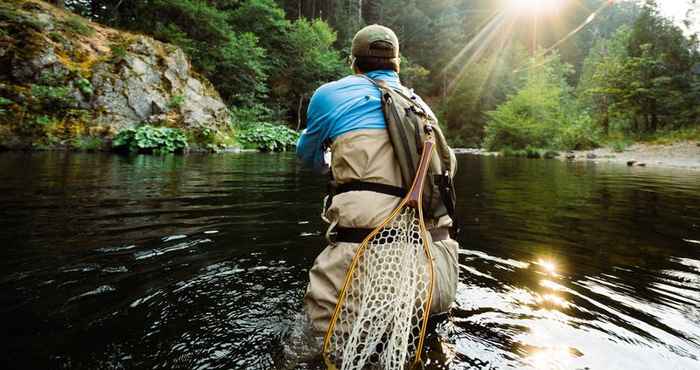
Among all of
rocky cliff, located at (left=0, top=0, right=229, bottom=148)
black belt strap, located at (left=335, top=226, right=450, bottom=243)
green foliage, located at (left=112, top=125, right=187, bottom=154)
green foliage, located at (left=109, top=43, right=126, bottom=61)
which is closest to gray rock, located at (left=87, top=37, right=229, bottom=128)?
rocky cliff, located at (left=0, top=0, right=229, bottom=148)

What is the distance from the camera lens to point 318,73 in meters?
31.8

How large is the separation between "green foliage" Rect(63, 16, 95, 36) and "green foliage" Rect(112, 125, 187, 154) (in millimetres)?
5596

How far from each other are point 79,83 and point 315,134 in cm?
1743

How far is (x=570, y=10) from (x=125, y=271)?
7056 centimetres

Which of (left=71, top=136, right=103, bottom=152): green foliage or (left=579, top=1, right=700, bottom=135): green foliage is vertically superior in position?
(left=579, top=1, right=700, bottom=135): green foliage

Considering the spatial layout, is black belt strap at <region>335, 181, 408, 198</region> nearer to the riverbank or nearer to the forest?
the forest

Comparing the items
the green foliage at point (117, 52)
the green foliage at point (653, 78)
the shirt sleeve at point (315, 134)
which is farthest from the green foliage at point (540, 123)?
the shirt sleeve at point (315, 134)

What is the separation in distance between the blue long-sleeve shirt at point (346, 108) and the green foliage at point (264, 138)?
2057cm

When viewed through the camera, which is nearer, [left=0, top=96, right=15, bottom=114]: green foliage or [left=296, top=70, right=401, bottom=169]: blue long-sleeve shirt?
[left=296, top=70, right=401, bottom=169]: blue long-sleeve shirt

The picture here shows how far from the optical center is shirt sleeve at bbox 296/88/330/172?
1918mm

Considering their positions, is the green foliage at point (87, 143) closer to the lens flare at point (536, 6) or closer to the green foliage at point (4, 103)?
the green foliage at point (4, 103)

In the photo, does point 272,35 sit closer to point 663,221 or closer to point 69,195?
point 69,195

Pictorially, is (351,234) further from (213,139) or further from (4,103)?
(213,139)

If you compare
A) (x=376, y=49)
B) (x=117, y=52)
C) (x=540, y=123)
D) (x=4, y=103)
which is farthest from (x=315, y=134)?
(x=540, y=123)
